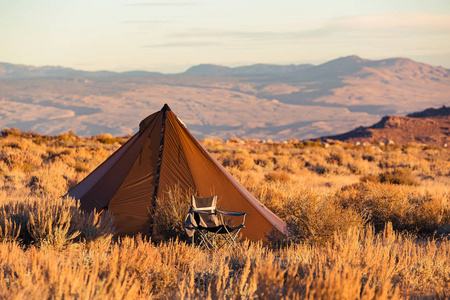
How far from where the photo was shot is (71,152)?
797 inches

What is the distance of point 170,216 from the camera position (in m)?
7.84

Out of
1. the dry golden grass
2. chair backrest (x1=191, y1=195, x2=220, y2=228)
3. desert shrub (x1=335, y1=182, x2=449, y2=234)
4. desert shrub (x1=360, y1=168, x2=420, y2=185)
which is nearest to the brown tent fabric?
the dry golden grass

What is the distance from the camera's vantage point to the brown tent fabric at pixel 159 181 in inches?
323

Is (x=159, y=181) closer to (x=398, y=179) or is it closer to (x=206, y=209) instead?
(x=206, y=209)

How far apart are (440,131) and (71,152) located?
4964 cm

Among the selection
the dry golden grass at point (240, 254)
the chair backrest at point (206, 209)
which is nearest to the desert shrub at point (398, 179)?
the dry golden grass at point (240, 254)

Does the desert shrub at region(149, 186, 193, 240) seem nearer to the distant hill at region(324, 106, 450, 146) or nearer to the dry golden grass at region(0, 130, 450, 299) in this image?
the dry golden grass at region(0, 130, 450, 299)

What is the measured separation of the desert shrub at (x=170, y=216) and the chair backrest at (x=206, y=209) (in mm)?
210

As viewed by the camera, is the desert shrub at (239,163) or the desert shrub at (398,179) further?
the desert shrub at (239,163)

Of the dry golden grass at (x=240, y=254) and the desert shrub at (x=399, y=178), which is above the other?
the dry golden grass at (x=240, y=254)

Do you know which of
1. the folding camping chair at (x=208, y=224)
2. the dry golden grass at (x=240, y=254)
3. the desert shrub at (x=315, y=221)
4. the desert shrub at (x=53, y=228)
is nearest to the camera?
the dry golden grass at (x=240, y=254)

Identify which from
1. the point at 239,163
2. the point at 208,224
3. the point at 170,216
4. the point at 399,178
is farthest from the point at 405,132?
the point at 170,216

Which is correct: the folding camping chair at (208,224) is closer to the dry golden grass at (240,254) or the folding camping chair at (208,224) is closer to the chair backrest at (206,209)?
the chair backrest at (206,209)

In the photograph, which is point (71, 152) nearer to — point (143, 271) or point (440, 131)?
point (143, 271)
